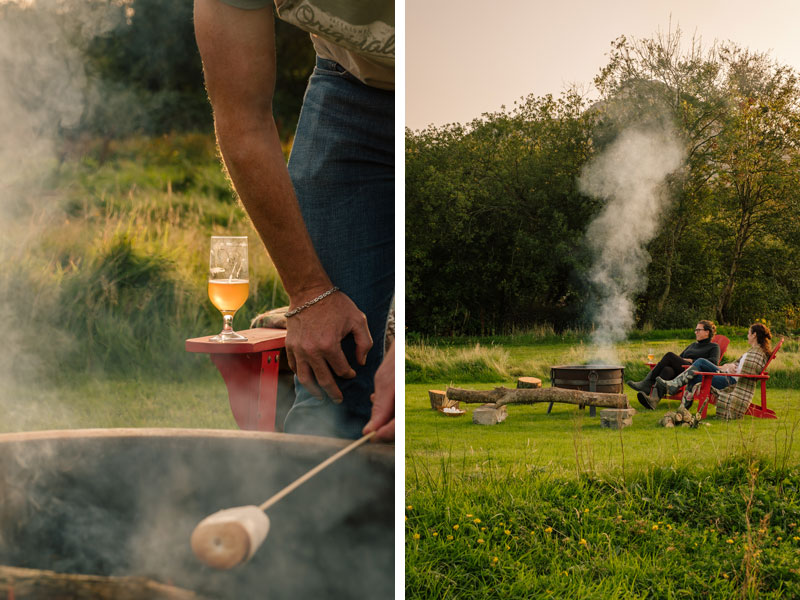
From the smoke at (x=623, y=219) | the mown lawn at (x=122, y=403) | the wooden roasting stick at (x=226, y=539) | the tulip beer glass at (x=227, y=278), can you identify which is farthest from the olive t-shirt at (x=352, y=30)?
the smoke at (x=623, y=219)

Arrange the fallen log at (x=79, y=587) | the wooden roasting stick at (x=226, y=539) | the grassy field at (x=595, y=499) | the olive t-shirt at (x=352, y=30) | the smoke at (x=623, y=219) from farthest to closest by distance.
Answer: the smoke at (x=623, y=219) → the grassy field at (x=595, y=499) → the olive t-shirt at (x=352, y=30) → the fallen log at (x=79, y=587) → the wooden roasting stick at (x=226, y=539)

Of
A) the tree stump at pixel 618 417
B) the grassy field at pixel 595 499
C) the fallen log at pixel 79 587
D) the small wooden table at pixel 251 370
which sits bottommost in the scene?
the grassy field at pixel 595 499

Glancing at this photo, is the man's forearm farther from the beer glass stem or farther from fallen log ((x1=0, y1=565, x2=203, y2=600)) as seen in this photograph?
fallen log ((x1=0, y1=565, x2=203, y2=600))

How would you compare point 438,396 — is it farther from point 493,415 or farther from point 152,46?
point 152,46

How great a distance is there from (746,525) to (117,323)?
1.71 m

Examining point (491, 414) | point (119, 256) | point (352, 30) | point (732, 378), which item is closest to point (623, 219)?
point (732, 378)

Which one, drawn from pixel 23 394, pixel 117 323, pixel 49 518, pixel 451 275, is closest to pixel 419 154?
pixel 451 275

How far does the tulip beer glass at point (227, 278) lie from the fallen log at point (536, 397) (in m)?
1.00

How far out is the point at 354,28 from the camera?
47.4 inches

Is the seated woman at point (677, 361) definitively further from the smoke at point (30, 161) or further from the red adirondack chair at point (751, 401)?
the smoke at point (30, 161)

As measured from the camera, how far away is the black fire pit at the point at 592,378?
A: 2021 mm

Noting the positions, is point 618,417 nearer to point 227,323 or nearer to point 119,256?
point 227,323

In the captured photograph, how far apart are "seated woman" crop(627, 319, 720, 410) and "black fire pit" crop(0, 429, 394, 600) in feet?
3.71

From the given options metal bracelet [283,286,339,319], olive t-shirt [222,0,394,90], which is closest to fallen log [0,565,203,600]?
metal bracelet [283,286,339,319]
